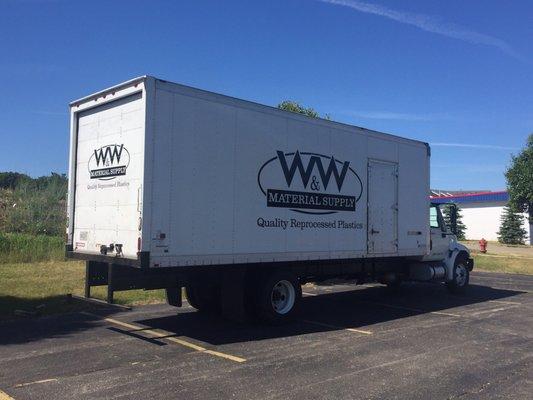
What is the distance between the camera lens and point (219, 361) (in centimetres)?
691

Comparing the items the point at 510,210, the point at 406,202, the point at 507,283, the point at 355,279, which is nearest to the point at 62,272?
the point at 355,279

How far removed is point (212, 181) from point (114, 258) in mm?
1953

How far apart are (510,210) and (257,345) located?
48.6 metres

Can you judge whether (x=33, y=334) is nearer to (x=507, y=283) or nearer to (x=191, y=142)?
(x=191, y=142)

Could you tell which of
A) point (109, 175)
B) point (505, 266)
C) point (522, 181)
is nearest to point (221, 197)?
point (109, 175)

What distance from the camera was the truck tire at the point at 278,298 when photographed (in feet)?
29.6

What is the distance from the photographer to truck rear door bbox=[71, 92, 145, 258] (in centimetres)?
777

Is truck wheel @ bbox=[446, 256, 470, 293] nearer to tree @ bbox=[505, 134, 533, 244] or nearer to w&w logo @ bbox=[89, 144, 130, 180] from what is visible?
w&w logo @ bbox=[89, 144, 130, 180]

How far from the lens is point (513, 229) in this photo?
5097cm

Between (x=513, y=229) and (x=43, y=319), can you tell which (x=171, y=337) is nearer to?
(x=43, y=319)

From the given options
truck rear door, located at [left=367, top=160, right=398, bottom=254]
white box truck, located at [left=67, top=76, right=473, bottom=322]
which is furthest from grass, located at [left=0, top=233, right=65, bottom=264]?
truck rear door, located at [left=367, top=160, right=398, bottom=254]

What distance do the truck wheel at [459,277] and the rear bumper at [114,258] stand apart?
31.2 ft

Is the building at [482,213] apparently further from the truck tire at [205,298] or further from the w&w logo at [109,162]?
the w&w logo at [109,162]

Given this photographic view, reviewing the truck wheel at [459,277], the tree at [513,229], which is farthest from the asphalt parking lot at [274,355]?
the tree at [513,229]
